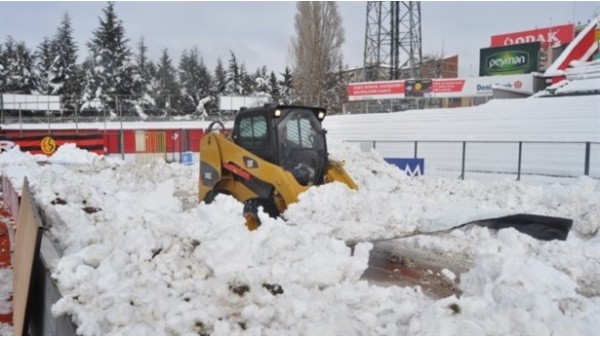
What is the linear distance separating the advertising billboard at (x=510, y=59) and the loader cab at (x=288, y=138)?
1476 inches

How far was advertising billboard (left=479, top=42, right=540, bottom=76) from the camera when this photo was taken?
4009cm

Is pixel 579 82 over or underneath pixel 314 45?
underneath

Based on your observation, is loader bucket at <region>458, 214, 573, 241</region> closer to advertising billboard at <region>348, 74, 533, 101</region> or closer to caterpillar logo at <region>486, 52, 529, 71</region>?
advertising billboard at <region>348, 74, 533, 101</region>

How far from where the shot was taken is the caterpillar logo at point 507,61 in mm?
40656

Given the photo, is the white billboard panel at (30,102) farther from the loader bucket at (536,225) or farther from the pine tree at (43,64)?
the loader bucket at (536,225)

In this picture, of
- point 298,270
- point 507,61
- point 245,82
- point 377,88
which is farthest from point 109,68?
point 298,270

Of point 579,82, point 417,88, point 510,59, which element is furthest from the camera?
point 510,59

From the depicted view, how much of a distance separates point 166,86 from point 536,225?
60637 millimetres

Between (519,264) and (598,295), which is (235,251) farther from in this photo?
(598,295)

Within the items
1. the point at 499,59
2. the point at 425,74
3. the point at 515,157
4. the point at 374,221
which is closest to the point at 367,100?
the point at 499,59

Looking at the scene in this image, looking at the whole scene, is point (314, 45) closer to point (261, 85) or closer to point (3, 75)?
point (261, 85)

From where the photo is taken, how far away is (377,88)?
3931cm

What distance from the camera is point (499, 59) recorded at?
42062 millimetres

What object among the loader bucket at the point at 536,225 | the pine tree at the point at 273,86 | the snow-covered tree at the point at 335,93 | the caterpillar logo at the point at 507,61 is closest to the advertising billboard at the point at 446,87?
the caterpillar logo at the point at 507,61
